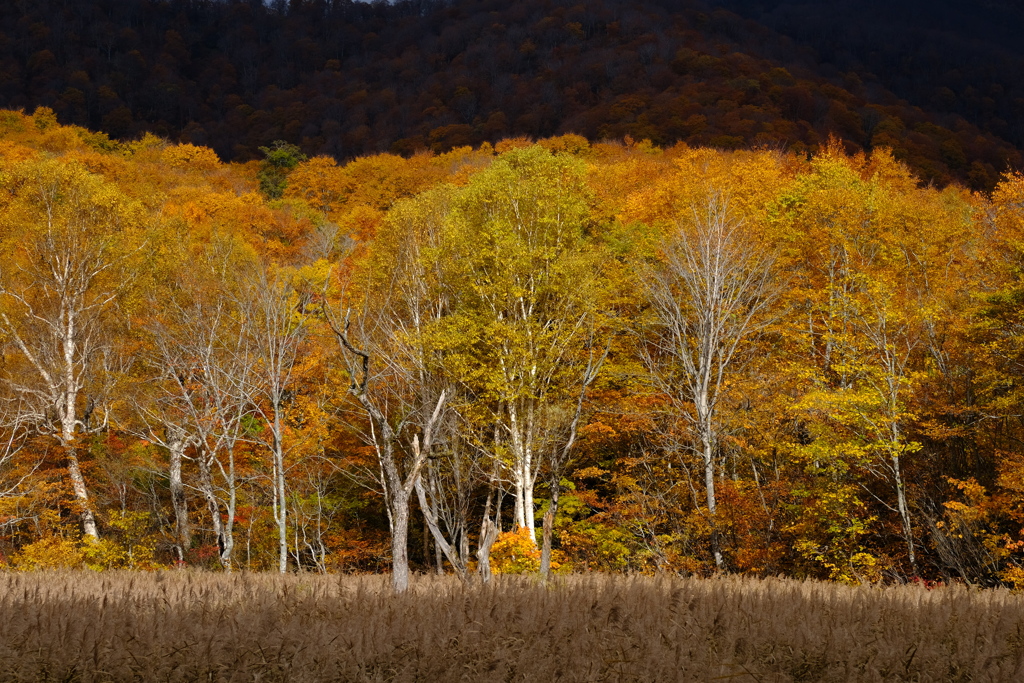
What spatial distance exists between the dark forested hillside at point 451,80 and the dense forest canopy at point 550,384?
163 feet

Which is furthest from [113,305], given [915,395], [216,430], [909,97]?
[909,97]

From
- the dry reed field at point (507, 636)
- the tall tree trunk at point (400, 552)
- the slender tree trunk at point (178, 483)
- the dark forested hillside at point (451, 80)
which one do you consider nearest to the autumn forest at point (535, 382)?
the tall tree trunk at point (400, 552)

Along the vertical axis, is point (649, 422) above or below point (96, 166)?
below

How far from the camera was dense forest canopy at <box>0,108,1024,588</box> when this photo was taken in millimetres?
20156

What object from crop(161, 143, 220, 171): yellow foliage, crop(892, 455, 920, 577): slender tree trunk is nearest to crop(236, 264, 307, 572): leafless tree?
crop(892, 455, 920, 577): slender tree trunk

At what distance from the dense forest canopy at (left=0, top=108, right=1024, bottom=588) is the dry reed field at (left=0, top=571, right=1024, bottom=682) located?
8.57m

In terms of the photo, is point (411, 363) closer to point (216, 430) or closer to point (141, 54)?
point (216, 430)

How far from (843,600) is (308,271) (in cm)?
3324

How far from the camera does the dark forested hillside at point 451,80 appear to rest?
8431 cm

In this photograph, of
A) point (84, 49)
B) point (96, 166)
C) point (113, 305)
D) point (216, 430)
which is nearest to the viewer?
point (216, 430)

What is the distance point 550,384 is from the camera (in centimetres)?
2584

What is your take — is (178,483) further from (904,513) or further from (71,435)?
(904,513)

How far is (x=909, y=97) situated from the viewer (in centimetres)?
12075

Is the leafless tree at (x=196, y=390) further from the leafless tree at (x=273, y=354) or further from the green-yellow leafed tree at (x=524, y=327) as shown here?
the green-yellow leafed tree at (x=524, y=327)
